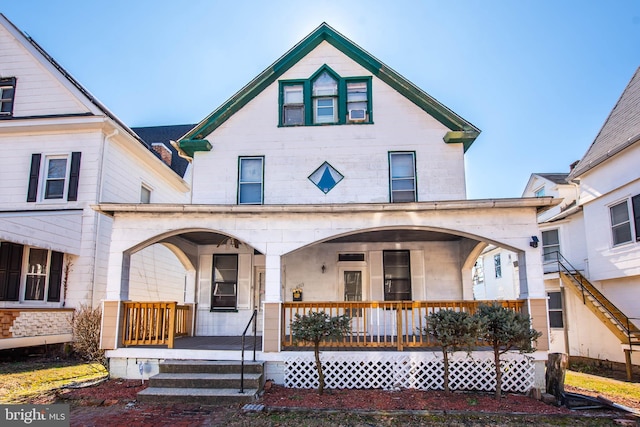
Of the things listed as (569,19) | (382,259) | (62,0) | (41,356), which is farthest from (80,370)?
(569,19)

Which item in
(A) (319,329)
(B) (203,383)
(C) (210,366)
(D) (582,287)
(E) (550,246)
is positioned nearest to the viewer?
(B) (203,383)

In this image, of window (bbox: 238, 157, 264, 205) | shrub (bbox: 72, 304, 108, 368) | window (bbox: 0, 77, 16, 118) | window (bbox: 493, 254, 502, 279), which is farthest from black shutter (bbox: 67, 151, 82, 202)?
window (bbox: 493, 254, 502, 279)

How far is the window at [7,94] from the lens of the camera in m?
14.5

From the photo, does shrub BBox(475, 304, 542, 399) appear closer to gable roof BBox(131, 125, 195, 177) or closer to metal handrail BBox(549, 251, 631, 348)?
metal handrail BBox(549, 251, 631, 348)

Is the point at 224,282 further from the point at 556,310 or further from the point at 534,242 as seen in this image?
the point at 556,310

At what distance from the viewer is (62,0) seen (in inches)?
447

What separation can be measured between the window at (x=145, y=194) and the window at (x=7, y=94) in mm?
4682

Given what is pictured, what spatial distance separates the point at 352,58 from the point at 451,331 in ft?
26.8

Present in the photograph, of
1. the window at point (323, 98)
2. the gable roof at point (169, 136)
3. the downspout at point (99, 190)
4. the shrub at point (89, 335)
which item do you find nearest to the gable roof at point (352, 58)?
the window at point (323, 98)

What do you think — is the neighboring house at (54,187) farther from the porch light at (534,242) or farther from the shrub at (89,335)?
the porch light at (534,242)

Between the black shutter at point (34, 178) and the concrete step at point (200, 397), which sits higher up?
the black shutter at point (34, 178)

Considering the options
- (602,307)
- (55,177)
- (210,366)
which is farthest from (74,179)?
(602,307)

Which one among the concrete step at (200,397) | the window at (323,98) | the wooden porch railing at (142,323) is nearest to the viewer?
the concrete step at (200,397)

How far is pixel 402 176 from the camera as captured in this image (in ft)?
39.7
